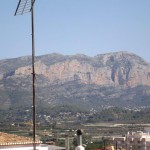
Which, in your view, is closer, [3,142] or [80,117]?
[3,142]

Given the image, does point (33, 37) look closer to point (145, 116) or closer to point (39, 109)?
point (145, 116)

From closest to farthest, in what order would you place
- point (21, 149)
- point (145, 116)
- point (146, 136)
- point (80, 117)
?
point (21, 149)
point (146, 136)
point (145, 116)
point (80, 117)

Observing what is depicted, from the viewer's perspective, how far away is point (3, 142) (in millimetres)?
13414

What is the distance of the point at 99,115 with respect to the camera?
186000 millimetres

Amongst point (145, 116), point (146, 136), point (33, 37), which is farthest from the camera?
point (145, 116)

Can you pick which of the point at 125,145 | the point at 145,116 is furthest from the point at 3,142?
the point at 145,116

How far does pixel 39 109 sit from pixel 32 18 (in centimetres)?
18772

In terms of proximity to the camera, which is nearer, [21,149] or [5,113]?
[21,149]

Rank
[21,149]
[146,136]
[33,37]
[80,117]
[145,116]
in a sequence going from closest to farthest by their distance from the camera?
[33,37] → [21,149] → [146,136] → [145,116] → [80,117]

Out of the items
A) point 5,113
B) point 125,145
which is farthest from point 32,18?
point 5,113

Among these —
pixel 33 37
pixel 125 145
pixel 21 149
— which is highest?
pixel 33 37

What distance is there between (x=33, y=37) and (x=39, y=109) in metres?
188

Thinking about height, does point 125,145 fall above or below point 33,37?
below

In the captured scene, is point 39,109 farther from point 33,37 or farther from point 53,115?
point 33,37
